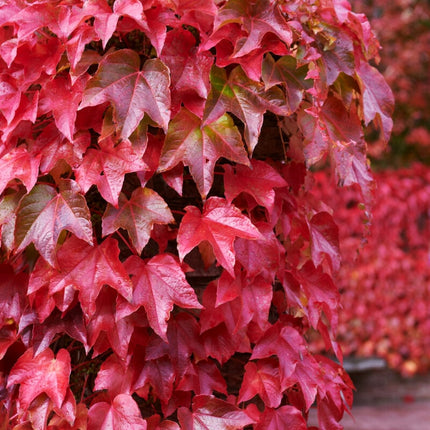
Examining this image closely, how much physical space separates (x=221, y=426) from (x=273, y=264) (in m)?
0.37

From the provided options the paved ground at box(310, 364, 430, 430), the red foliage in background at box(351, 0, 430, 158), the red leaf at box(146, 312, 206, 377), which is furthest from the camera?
the red foliage in background at box(351, 0, 430, 158)

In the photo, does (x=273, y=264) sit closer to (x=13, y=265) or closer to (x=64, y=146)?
(x=64, y=146)

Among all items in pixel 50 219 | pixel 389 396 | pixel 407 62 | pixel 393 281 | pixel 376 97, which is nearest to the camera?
pixel 50 219

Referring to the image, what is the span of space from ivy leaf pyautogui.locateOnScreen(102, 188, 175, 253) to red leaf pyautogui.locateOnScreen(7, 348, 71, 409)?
1.02 ft

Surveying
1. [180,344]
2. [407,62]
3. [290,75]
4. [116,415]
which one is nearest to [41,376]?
[116,415]

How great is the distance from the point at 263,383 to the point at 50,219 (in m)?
0.61

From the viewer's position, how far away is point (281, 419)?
1.35m

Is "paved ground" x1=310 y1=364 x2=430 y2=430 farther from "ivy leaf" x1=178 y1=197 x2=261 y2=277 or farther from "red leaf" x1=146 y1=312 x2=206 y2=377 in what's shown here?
"ivy leaf" x1=178 y1=197 x2=261 y2=277

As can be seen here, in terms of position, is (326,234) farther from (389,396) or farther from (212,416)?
(389,396)

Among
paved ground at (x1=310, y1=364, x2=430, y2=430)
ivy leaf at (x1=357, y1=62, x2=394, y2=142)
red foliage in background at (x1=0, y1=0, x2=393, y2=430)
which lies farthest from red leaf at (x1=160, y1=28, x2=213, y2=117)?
paved ground at (x1=310, y1=364, x2=430, y2=430)

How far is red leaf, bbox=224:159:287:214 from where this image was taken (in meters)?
1.30

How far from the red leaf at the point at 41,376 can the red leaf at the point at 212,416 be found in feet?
0.86

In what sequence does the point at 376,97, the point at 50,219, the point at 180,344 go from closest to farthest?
the point at 50,219 < the point at 180,344 < the point at 376,97

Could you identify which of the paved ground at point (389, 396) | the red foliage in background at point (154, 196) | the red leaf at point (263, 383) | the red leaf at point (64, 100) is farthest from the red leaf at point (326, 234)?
the paved ground at point (389, 396)
